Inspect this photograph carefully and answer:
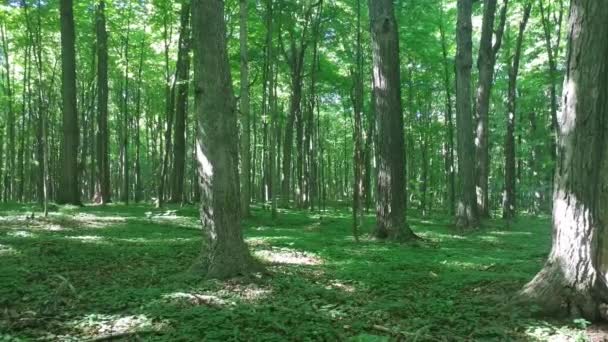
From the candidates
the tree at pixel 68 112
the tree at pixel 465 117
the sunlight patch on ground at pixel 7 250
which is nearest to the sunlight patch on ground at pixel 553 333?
the sunlight patch on ground at pixel 7 250

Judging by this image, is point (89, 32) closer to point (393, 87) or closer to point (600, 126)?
point (393, 87)

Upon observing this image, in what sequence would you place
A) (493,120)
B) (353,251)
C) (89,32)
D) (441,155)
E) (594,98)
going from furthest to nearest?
(441,155), (493,120), (89,32), (353,251), (594,98)

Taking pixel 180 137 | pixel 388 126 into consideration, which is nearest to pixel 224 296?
pixel 388 126

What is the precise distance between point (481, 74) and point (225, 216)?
1309cm

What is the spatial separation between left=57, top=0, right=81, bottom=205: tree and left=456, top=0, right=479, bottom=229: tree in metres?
13.4

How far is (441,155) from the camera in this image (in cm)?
3794

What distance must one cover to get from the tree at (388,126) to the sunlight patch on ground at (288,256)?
2.48 meters

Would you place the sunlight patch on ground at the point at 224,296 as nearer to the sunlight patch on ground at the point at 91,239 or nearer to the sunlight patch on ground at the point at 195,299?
the sunlight patch on ground at the point at 195,299

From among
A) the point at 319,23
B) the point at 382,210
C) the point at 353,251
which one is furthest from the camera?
the point at 319,23

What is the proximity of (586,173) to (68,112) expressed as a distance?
16.9m

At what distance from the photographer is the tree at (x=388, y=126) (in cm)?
1035

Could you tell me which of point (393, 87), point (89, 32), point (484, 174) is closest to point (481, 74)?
point (484, 174)

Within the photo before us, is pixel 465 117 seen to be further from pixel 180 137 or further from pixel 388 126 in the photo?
pixel 180 137

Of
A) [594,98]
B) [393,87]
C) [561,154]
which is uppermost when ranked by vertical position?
[393,87]
